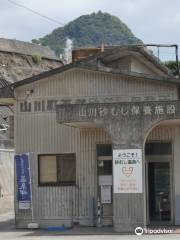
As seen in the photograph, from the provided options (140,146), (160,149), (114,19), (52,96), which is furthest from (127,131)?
(114,19)

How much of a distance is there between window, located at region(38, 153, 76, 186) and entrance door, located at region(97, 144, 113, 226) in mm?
945

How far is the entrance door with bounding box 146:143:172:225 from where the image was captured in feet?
70.8

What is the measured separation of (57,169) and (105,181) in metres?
1.78

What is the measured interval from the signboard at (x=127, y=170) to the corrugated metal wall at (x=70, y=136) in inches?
81.3

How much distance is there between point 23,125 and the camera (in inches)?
882

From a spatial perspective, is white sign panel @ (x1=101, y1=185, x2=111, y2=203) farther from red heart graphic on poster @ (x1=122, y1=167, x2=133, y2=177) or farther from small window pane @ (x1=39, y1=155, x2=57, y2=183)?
red heart graphic on poster @ (x1=122, y1=167, x2=133, y2=177)

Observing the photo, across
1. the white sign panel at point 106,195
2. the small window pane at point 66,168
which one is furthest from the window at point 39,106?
the white sign panel at point 106,195

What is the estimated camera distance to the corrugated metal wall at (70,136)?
21.7 meters

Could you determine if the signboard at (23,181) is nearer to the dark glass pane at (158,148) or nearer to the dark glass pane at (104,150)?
the dark glass pane at (104,150)

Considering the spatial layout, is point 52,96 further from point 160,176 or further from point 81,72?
point 160,176

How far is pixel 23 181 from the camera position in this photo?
22062 mm

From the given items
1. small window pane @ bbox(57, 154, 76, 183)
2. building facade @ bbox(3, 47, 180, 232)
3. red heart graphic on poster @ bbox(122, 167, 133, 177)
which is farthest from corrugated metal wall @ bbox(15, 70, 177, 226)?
red heart graphic on poster @ bbox(122, 167, 133, 177)

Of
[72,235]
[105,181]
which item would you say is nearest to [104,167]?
[105,181]

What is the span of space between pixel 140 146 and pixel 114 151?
818 millimetres
